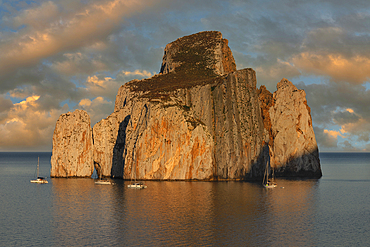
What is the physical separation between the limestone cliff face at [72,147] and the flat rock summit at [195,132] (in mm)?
356

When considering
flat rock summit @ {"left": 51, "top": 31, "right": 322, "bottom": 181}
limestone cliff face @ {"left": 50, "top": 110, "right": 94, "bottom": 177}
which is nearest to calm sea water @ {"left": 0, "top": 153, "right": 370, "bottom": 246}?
flat rock summit @ {"left": 51, "top": 31, "right": 322, "bottom": 181}

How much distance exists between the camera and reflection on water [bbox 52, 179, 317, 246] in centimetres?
6275

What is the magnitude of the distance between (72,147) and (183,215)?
257 ft

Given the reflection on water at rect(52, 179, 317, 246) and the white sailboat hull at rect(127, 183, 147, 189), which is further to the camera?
the white sailboat hull at rect(127, 183, 147, 189)

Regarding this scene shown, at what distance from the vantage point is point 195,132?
439 ft

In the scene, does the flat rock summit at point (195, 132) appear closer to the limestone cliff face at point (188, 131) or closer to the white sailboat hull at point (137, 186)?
the limestone cliff face at point (188, 131)

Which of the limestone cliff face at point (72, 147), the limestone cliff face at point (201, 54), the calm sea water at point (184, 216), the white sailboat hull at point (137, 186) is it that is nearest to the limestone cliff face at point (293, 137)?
the limestone cliff face at point (201, 54)

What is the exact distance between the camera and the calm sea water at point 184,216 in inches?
2457

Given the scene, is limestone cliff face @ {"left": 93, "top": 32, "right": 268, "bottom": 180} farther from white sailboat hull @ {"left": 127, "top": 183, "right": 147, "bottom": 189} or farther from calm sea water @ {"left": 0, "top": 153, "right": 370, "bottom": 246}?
calm sea water @ {"left": 0, "top": 153, "right": 370, "bottom": 246}

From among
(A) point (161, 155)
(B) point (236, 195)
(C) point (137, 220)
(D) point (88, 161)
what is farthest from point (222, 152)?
(C) point (137, 220)

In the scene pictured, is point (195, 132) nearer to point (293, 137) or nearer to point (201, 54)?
point (293, 137)

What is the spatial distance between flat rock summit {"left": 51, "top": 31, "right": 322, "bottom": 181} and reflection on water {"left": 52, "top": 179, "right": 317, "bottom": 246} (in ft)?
49.7

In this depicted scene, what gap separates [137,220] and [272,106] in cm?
10239

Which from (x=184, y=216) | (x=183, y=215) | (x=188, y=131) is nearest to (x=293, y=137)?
(x=188, y=131)
